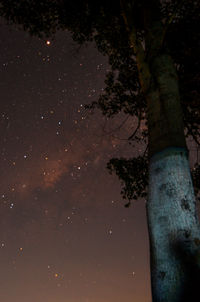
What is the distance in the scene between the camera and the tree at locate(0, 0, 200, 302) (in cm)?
492

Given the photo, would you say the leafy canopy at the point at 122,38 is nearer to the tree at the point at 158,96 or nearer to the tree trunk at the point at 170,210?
the tree at the point at 158,96

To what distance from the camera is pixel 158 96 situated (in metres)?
6.48

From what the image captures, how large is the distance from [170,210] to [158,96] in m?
2.40

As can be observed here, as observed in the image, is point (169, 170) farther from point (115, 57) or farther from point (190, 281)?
point (115, 57)

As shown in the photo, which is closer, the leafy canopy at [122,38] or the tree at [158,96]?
the tree at [158,96]

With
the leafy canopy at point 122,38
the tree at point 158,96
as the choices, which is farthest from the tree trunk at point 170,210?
the leafy canopy at point 122,38

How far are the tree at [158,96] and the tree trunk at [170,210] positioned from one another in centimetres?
1

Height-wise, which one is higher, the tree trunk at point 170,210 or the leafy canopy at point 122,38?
the leafy canopy at point 122,38

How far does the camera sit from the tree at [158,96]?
16.1 ft

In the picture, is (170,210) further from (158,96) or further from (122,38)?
(122,38)

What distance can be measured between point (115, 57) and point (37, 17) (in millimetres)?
3099

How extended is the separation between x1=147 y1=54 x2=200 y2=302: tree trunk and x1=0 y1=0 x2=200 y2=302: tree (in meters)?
0.01

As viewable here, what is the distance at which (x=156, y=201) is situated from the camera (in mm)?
5395

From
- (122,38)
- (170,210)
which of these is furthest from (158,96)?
(122,38)
